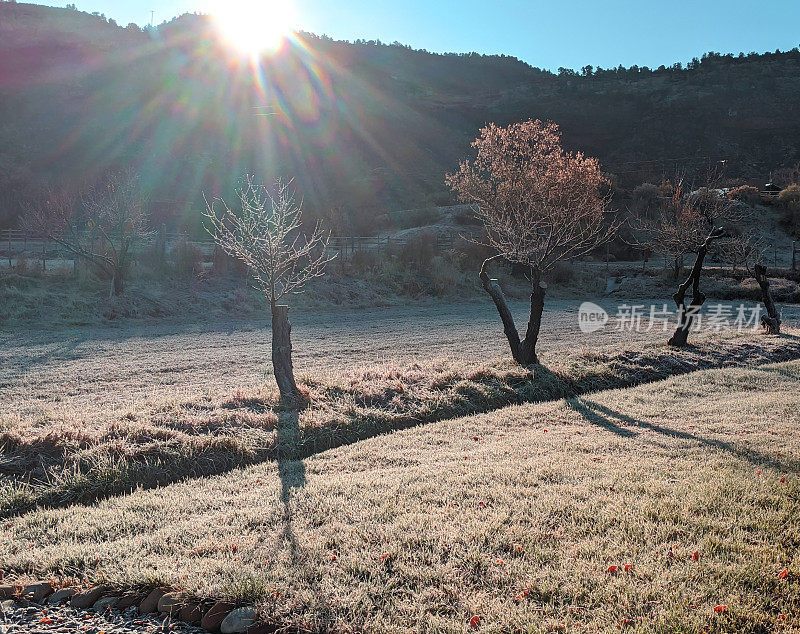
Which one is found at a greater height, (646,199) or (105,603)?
(646,199)

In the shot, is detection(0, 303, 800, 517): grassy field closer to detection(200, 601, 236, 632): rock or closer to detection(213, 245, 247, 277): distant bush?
detection(200, 601, 236, 632): rock

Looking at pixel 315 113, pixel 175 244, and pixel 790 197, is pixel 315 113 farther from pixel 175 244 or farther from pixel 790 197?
pixel 790 197

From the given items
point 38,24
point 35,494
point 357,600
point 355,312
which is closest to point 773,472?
point 357,600

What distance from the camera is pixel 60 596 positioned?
3.51 m

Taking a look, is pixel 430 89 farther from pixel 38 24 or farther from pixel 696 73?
pixel 38 24

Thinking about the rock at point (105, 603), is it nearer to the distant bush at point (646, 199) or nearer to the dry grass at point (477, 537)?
the dry grass at point (477, 537)

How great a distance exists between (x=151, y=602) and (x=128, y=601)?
161 millimetres

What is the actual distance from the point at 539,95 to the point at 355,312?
217 feet

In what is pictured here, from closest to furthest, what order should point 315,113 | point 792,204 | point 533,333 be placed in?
point 533,333 < point 792,204 < point 315,113

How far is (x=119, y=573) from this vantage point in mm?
3611

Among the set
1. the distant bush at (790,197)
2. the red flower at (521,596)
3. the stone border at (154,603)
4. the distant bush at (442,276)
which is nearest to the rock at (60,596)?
the stone border at (154,603)

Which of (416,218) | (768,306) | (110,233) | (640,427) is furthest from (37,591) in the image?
(416,218)

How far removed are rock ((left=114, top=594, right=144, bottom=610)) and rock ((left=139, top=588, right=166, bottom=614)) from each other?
0.17 ft

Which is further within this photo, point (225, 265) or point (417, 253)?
point (417, 253)
